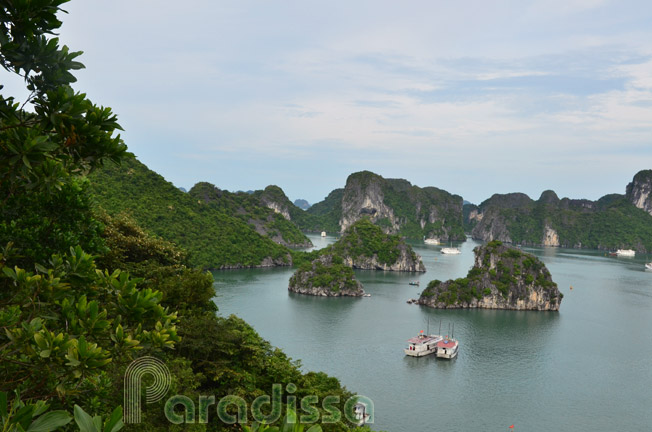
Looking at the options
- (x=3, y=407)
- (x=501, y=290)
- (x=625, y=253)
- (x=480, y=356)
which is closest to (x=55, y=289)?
(x=3, y=407)

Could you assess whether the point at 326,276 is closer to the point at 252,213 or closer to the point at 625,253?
the point at 252,213

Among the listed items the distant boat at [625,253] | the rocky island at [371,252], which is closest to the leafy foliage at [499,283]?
the rocky island at [371,252]

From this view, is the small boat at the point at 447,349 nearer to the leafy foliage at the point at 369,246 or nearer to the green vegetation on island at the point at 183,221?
the green vegetation on island at the point at 183,221

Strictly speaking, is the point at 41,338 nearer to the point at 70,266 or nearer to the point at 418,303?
the point at 70,266

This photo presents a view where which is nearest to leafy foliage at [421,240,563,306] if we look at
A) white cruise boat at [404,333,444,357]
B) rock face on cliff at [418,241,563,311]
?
rock face on cliff at [418,241,563,311]

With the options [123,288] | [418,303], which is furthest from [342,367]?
[123,288]

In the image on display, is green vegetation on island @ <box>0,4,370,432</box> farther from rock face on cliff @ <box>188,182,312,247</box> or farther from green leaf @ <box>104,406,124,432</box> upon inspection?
rock face on cliff @ <box>188,182,312,247</box>
